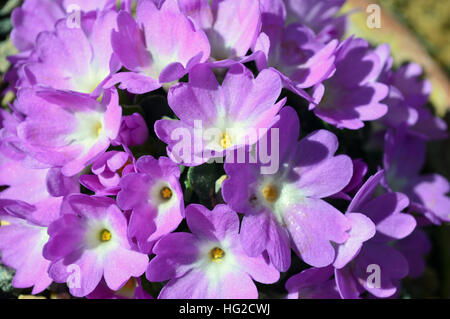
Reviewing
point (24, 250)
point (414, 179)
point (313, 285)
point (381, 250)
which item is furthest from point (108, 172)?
point (414, 179)

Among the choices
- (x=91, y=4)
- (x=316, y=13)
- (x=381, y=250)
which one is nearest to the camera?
(x=381, y=250)

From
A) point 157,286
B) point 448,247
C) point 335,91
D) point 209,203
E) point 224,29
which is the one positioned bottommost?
point 448,247

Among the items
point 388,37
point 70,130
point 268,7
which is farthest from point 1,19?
point 388,37

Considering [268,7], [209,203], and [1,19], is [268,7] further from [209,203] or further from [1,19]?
[1,19]

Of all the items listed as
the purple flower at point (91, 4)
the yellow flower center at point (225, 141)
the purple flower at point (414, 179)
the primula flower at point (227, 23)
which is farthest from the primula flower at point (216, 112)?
the purple flower at point (414, 179)

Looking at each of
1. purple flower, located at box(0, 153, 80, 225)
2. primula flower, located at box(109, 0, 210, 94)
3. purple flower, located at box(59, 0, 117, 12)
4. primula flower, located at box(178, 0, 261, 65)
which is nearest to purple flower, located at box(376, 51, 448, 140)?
primula flower, located at box(178, 0, 261, 65)

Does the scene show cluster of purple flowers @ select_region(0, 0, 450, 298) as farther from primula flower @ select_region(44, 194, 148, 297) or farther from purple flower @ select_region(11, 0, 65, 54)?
purple flower @ select_region(11, 0, 65, 54)

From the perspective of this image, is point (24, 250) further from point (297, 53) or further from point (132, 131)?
point (297, 53)
